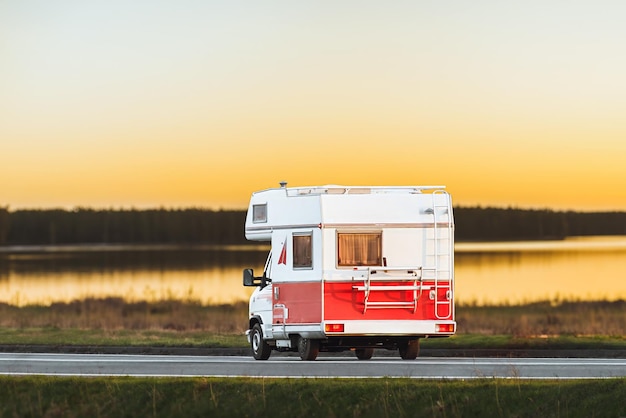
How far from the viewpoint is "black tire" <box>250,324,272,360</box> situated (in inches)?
1077

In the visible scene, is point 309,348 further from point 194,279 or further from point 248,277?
point 194,279

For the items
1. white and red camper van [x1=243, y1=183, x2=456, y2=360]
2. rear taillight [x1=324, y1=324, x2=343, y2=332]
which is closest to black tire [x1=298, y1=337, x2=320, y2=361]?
white and red camper van [x1=243, y1=183, x2=456, y2=360]

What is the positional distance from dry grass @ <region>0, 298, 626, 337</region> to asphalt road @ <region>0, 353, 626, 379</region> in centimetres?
1074

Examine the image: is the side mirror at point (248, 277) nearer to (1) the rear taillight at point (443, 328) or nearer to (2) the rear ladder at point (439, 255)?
(2) the rear ladder at point (439, 255)

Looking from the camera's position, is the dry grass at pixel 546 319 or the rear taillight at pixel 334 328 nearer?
the rear taillight at pixel 334 328

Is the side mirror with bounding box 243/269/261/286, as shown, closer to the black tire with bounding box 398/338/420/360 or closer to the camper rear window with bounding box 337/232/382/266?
the camper rear window with bounding box 337/232/382/266

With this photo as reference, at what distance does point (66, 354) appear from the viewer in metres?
30.2

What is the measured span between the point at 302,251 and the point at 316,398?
7.95m

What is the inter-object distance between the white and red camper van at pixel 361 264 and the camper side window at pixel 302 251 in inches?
0.8

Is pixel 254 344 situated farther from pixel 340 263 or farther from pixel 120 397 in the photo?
pixel 120 397

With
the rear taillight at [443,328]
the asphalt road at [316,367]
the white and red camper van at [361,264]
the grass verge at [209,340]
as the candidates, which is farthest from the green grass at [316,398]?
the grass verge at [209,340]

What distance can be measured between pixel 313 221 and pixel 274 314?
2.54 m

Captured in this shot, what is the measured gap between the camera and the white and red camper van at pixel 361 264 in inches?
993

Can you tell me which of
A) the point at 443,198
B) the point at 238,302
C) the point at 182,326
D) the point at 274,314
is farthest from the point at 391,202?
the point at 238,302
